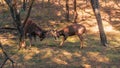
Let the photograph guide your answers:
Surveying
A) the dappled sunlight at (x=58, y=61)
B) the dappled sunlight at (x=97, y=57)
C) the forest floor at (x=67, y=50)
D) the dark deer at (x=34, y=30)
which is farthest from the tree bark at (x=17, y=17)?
the dappled sunlight at (x=97, y=57)

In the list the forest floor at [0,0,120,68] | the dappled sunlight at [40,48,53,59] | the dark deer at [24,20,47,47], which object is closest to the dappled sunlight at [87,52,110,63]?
the forest floor at [0,0,120,68]

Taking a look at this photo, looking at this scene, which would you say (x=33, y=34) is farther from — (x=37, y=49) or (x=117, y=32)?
(x=117, y=32)

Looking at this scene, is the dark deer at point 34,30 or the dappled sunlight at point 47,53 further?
the dark deer at point 34,30

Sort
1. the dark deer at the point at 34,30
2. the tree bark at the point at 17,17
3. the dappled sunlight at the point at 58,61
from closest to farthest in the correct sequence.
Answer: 1. the dappled sunlight at the point at 58,61
2. the tree bark at the point at 17,17
3. the dark deer at the point at 34,30

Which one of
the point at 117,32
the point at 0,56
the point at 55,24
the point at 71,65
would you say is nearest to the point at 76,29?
the point at 71,65

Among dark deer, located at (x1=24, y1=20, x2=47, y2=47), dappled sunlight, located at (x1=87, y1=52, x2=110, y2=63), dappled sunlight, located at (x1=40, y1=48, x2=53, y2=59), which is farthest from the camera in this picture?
dark deer, located at (x1=24, y1=20, x2=47, y2=47)

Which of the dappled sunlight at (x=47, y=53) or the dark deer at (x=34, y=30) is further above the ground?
the dark deer at (x=34, y=30)

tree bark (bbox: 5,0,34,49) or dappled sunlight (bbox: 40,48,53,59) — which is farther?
tree bark (bbox: 5,0,34,49)

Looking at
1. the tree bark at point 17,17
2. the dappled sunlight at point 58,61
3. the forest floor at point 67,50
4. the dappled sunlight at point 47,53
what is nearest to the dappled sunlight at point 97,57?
the forest floor at point 67,50

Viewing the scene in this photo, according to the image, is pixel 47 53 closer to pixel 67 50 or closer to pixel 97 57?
pixel 67 50

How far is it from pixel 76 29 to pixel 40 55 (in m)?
3.05

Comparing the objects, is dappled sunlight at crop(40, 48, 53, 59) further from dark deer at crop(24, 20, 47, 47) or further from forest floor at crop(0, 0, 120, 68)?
dark deer at crop(24, 20, 47, 47)

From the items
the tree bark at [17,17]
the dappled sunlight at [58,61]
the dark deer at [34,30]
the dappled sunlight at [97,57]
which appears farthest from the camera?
the dark deer at [34,30]

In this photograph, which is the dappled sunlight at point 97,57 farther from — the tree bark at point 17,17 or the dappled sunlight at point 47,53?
the tree bark at point 17,17
